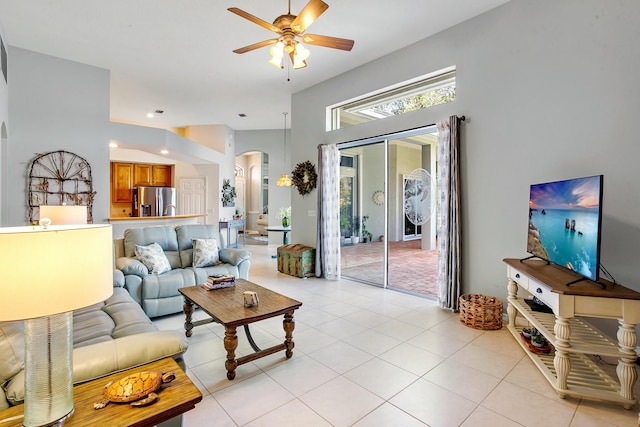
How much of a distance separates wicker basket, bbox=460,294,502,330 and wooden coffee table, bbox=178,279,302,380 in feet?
6.26

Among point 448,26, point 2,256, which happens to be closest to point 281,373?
point 2,256

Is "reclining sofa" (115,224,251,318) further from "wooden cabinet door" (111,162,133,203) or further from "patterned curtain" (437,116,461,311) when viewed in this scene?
"wooden cabinet door" (111,162,133,203)

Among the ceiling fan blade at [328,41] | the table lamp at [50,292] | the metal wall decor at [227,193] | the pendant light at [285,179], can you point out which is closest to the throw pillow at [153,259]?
the table lamp at [50,292]

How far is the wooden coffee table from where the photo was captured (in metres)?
2.38

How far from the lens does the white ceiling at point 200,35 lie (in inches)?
136

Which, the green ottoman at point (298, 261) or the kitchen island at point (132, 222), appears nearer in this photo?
the kitchen island at point (132, 222)

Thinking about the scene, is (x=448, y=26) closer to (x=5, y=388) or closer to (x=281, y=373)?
(x=281, y=373)

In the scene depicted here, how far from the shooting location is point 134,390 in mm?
1219

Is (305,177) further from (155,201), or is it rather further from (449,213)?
(155,201)

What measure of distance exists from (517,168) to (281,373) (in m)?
3.12

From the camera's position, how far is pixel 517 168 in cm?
337

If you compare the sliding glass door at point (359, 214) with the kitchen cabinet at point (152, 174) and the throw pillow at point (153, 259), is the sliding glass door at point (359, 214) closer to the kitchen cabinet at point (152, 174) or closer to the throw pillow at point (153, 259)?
the throw pillow at point (153, 259)

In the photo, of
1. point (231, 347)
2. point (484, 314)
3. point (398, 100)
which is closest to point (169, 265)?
point (231, 347)

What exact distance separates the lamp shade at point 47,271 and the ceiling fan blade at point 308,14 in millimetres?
2264
